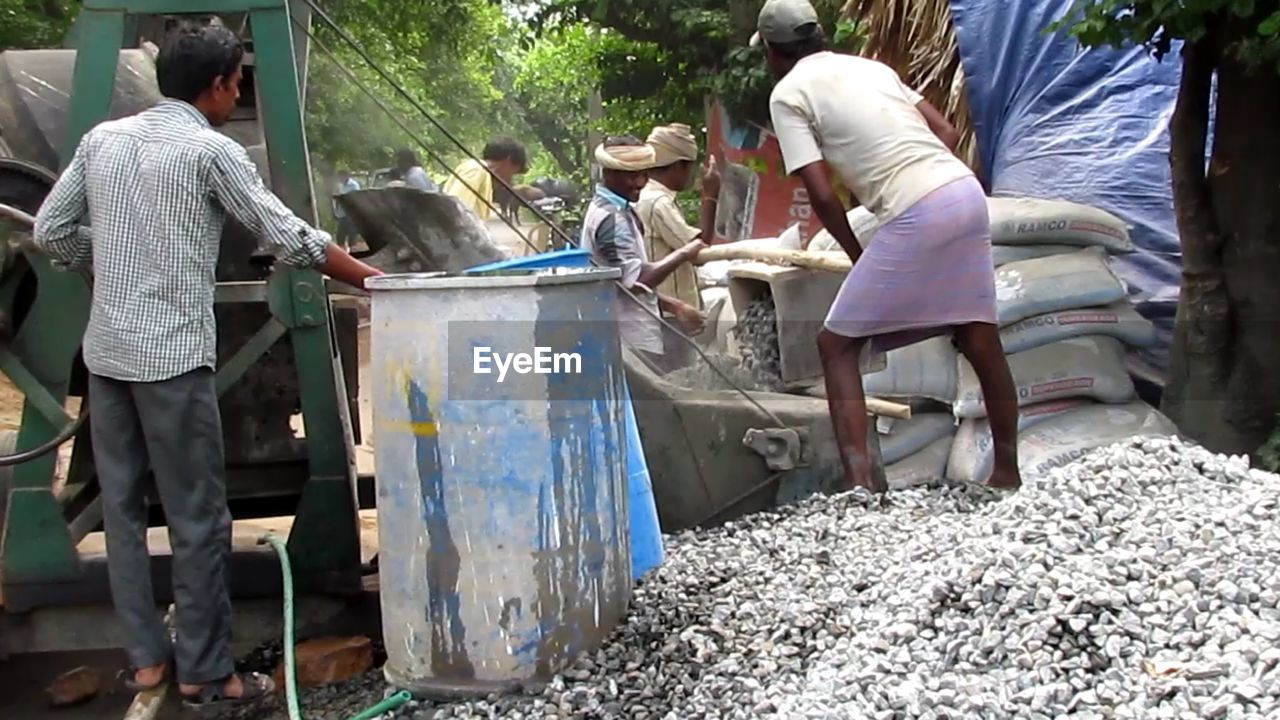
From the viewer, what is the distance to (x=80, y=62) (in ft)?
12.1

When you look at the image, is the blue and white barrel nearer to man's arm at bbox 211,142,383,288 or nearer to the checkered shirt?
→ man's arm at bbox 211,142,383,288

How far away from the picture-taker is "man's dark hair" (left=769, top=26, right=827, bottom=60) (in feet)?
15.2

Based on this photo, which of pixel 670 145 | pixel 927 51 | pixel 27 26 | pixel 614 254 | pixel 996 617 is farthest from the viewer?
pixel 27 26

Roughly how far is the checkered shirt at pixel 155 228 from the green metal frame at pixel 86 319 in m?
0.33

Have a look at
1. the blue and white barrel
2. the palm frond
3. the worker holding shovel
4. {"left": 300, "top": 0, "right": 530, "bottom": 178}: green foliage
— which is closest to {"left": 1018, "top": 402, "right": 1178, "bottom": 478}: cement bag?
the worker holding shovel

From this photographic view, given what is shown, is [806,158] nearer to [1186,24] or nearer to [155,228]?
[1186,24]

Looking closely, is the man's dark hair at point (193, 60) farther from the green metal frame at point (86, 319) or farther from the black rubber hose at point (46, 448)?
the black rubber hose at point (46, 448)

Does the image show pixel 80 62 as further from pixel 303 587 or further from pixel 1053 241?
pixel 1053 241

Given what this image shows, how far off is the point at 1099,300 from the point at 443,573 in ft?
12.5

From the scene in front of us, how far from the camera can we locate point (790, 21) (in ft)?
15.1

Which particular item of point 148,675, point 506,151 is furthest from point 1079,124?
point 148,675

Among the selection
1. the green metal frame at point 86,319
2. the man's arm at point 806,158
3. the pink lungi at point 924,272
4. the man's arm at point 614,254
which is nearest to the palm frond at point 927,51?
the man's arm at point 614,254

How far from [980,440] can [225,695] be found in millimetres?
3443

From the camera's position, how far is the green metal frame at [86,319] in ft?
12.1
